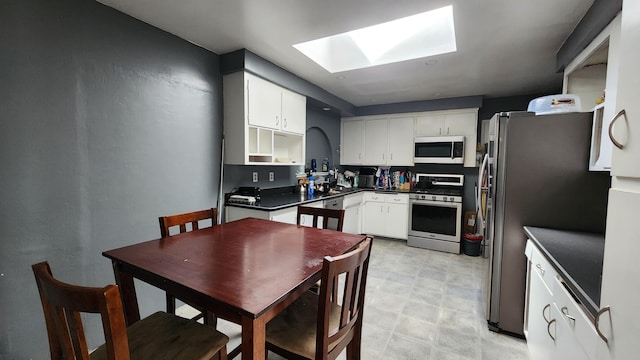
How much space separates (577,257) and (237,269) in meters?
1.67

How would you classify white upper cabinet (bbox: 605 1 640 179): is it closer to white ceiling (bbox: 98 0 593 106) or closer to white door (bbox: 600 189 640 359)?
white door (bbox: 600 189 640 359)

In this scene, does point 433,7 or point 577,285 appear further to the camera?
point 433,7

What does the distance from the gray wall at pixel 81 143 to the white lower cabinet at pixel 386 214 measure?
297 cm

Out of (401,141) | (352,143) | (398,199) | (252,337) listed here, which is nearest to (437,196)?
(398,199)

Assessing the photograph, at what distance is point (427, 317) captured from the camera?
7.41ft

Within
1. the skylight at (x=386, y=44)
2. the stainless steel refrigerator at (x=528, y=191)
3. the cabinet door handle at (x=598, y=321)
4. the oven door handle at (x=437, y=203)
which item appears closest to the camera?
the cabinet door handle at (x=598, y=321)

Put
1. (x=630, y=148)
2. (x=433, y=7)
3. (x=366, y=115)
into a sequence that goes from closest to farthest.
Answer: (x=630, y=148) < (x=433, y=7) < (x=366, y=115)

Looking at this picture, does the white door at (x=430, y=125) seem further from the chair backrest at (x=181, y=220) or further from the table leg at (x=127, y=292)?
the table leg at (x=127, y=292)

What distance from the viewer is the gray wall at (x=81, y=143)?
1496mm

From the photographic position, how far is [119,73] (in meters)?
1.92

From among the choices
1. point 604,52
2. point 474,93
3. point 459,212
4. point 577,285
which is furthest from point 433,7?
point 459,212

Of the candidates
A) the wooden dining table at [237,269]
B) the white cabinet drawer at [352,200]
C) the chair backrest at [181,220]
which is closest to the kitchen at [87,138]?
the chair backrest at [181,220]

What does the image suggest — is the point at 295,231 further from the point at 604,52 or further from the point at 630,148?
the point at 604,52

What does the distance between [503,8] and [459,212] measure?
2.70m
